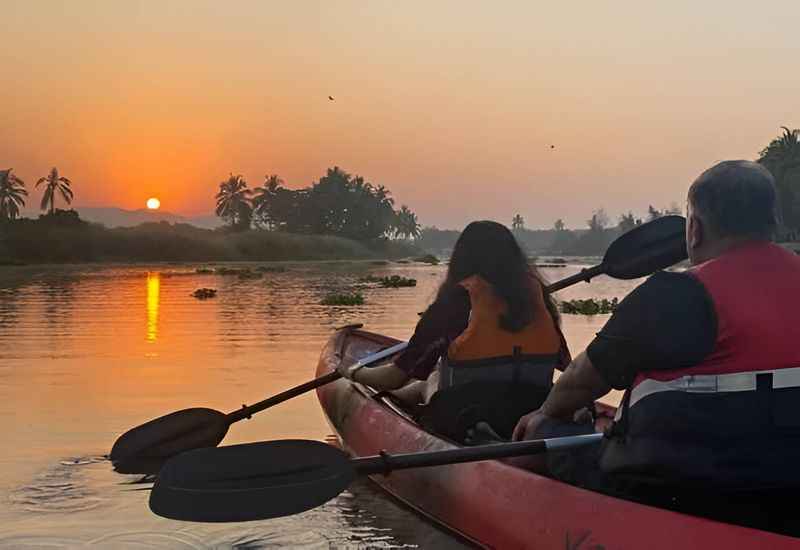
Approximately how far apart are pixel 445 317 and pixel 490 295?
1.00 ft

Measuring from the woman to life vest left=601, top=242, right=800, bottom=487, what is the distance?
1867 millimetres

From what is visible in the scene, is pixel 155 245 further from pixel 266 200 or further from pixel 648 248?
pixel 648 248

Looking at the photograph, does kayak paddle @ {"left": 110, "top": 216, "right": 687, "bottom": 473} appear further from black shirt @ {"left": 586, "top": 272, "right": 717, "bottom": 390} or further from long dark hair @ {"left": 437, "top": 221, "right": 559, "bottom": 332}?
black shirt @ {"left": 586, "top": 272, "right": 717, "bottom": 390}

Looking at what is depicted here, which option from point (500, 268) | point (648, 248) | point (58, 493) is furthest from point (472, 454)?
point (58, 493)

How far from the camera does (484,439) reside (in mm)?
5164

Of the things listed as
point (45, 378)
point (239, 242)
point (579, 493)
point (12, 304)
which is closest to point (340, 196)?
point (239, 242)

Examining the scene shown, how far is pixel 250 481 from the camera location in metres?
4.49

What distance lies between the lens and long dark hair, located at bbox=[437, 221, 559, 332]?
5.05 metres

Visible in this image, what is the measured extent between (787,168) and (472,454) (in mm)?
71555

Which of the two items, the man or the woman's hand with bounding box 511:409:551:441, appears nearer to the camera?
the man

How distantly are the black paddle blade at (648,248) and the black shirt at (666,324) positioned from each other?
2914mm

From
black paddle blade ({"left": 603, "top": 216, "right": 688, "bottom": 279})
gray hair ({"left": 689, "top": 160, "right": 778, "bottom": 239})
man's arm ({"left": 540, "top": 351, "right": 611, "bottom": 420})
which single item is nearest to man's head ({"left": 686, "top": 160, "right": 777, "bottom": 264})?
gray hair ({"left": 689, "top": 160, "right": 778, "bottom": 239})

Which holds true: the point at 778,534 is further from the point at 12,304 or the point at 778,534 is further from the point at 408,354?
the point at 12,304

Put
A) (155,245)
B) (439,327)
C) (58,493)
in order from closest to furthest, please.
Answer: (439,327) < (58,493) < (155,245)
